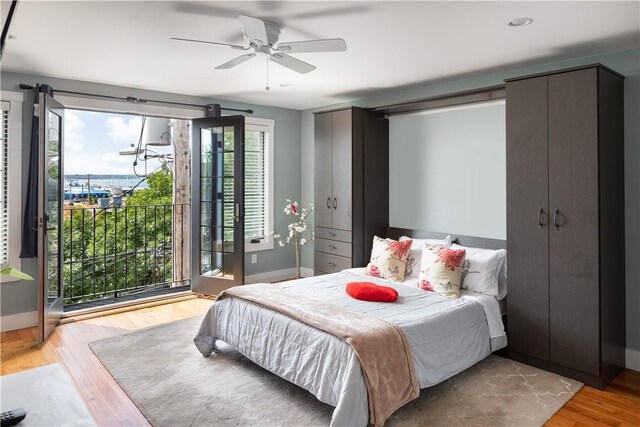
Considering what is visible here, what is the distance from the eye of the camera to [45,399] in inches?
51.9

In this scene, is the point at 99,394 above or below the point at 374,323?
below

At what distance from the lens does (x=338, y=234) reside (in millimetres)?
5152

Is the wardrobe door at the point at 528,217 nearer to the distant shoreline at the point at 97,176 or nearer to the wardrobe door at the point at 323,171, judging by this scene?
the wardrobe door at the point at 323,171

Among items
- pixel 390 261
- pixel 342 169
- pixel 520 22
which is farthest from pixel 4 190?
pixel 520 22

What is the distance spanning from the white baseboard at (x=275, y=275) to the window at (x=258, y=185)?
37cm

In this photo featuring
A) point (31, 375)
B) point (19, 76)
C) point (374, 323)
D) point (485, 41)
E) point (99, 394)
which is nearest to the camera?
point (31, 375)

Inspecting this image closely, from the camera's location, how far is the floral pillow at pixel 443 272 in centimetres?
361

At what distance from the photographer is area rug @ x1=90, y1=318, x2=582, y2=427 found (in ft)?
8.64

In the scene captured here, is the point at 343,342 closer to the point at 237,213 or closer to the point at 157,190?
the point at 237,213

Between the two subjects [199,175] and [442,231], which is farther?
[199,175]

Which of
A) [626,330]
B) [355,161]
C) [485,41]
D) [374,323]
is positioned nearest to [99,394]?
[374,323]

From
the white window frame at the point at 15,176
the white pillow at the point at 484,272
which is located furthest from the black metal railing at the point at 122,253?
the white pillow at the point at 484,272

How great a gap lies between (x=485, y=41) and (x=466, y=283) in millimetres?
1947

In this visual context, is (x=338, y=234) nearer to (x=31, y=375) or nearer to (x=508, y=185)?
(x=508, y=185)
